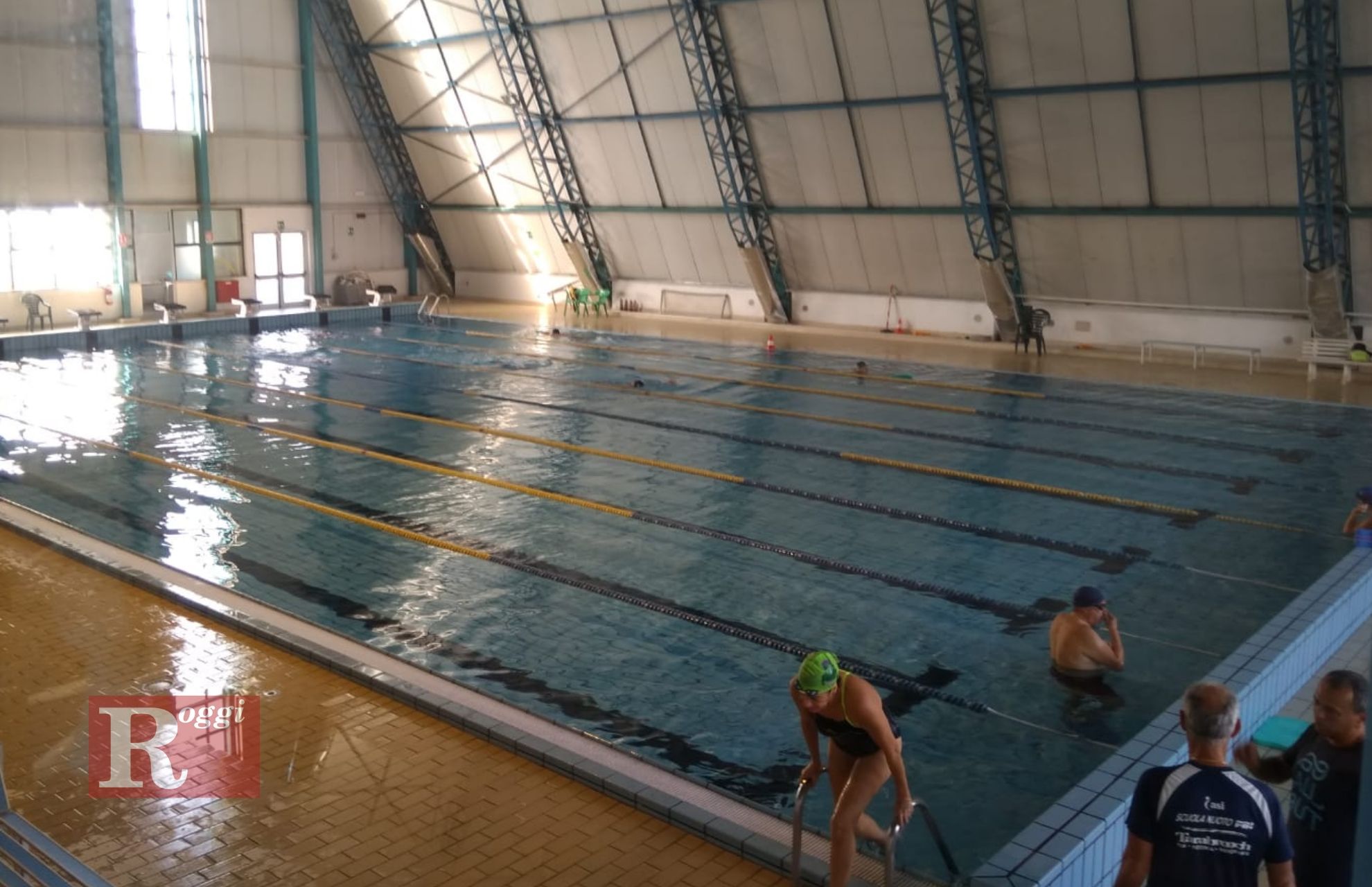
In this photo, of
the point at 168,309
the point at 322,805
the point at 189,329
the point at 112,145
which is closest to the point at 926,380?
the point at 322,805

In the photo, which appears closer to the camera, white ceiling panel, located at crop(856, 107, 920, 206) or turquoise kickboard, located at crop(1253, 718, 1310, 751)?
turquoise kickboard, located at crop(1253, 718, 1310, 751)

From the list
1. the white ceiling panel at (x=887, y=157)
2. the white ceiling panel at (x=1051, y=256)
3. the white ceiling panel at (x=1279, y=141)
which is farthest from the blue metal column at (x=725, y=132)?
the white ceiling panel at (x=1279, y=141)

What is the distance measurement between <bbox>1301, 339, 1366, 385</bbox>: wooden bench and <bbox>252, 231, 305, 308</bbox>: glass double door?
2202cm

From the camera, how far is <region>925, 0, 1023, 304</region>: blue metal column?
18672mm

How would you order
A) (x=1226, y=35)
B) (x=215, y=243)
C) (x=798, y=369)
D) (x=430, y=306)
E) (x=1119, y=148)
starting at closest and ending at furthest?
(x=1226, y=35) < (x=1119, y=148) < (x=798, y=369) < (x=215, y=243) < (x=430, y=306)

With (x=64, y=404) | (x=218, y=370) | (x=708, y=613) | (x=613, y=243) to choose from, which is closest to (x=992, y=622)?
(x=708, y=613)

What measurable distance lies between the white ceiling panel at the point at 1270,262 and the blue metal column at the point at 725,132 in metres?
8.96

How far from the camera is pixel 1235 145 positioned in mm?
17625

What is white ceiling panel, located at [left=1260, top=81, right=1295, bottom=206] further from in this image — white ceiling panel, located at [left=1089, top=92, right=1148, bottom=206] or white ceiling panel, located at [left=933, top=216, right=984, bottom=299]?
white ceiling panel, located at [left=933, top=216, right=984, bottom=299]

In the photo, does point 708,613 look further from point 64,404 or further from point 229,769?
A: point 64,404

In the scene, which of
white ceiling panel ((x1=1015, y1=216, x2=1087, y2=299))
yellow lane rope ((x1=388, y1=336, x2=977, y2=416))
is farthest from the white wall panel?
yellow lane rope ((x1=388, y1=336, x2=977, y2=416))

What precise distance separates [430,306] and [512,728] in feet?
75.0

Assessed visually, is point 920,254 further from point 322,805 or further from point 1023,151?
point 322,805

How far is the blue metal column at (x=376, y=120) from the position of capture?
92.4ft
